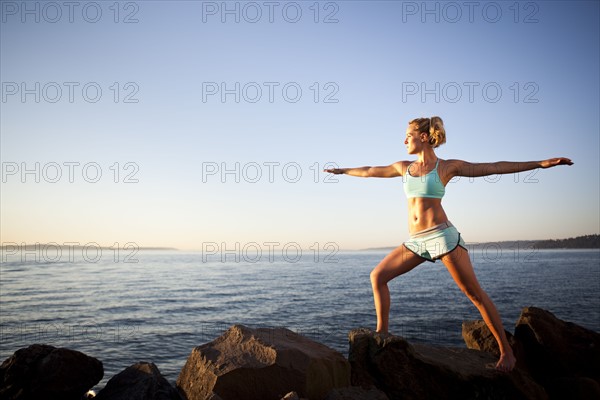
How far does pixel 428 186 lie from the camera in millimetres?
4551

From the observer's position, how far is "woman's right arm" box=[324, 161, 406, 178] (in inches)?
197

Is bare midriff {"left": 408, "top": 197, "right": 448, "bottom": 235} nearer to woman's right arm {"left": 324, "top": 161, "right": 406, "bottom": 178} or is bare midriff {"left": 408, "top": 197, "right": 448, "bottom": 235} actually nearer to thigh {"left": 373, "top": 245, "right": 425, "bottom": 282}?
thigh {"left": 373, "top": 245, "right": 425, "bottom": 282}

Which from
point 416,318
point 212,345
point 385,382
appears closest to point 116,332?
point 416,318

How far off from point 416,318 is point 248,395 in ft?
60.2

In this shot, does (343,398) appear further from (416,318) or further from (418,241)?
(416,318)

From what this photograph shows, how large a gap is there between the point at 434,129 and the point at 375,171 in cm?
89

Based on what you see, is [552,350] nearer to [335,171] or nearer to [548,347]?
[548,347]

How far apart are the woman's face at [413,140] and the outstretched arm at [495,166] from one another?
0.39 m

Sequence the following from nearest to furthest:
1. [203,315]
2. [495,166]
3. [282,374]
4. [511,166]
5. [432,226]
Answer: [282,374], [511,166], [495,166], [432,226], [203,315]

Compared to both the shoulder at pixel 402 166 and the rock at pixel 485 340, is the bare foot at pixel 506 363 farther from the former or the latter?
the shoulder at pixel 402 166

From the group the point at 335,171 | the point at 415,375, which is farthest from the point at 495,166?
the point at 415,375

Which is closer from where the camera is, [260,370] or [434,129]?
[260,370]

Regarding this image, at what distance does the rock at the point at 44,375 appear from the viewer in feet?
14.5

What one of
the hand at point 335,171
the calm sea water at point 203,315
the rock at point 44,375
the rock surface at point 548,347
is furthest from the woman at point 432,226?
the calm sea water at point 203,315
